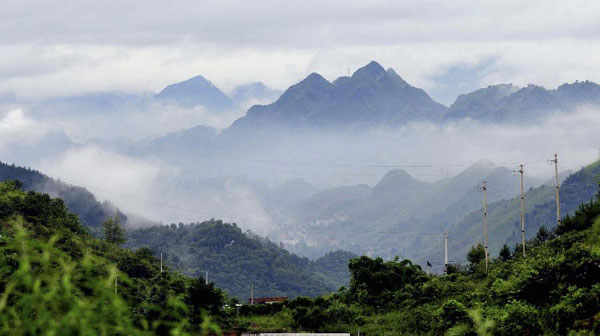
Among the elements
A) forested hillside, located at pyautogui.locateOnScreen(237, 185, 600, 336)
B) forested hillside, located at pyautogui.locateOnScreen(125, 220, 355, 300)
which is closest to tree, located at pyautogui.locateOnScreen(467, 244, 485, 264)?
forested hillside, located at pyautogui.locateOnScreen(237, 185, 600, 336)

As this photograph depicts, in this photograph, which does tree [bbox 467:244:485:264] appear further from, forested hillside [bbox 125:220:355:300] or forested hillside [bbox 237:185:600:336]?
forested hillside [bbox 125:220:355:300]

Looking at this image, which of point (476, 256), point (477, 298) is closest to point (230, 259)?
point (476, 256)

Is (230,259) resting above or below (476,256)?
above

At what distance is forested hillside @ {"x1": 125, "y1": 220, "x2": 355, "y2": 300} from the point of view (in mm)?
169125

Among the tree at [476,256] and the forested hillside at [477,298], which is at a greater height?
the tree at [476,256]

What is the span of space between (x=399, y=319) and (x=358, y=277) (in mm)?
12525

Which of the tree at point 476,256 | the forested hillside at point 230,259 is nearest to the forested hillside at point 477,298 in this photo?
the tree at point 476,256

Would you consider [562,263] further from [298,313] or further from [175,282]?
[175,282]

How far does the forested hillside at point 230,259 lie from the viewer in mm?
169125

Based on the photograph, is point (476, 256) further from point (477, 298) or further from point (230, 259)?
point (230, 259)

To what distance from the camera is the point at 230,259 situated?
177 meters

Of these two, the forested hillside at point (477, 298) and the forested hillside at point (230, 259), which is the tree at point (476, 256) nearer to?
the forested hillside at point (477, 298)

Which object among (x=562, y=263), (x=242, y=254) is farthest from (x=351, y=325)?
(x=242, y=254)

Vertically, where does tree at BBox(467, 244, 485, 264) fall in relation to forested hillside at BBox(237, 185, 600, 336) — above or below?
above
